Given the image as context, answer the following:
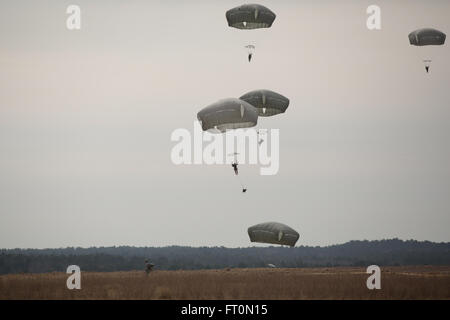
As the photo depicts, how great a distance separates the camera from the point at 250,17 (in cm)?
6356

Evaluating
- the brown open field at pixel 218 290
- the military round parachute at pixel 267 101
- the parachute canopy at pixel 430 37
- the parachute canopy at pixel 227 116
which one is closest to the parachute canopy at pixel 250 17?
the military round parachute at pixel 267 101

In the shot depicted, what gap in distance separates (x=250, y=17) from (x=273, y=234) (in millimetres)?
24652

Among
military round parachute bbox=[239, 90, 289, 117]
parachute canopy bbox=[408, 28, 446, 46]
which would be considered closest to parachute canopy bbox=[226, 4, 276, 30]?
military round parachute bbox=[239, 90, 289, 117]

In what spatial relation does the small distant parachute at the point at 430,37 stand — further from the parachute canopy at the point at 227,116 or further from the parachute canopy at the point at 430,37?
the parachute canopy at the point at 227,116

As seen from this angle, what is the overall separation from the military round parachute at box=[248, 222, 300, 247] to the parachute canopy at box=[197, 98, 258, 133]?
25.3 metres

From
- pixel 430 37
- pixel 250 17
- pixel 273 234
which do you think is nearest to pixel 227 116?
pixel 250 17

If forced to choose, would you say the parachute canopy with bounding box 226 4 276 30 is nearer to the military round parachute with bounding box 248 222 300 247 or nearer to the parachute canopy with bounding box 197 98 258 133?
the parachute canopy with bounding box 197 98 258 133

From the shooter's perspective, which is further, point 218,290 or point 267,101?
point 267,101

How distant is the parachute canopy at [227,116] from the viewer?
53406 millimetres

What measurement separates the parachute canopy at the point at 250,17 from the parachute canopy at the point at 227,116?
1129 centimetres

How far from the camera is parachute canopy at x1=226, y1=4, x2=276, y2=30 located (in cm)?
6356

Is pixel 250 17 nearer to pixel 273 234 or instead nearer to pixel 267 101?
pixel 267 101
